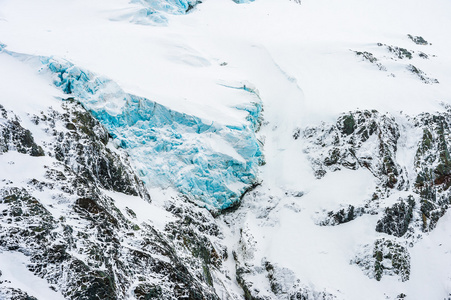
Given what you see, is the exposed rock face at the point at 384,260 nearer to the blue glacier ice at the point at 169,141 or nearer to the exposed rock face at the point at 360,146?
the exposed rock face at the point at 360,146

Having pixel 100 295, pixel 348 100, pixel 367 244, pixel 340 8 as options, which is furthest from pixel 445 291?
pixel 340 8

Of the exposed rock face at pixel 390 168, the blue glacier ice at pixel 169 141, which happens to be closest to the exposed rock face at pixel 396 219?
the exposed rock face at pixel 390 168

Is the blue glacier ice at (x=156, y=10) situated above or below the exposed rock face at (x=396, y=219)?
above

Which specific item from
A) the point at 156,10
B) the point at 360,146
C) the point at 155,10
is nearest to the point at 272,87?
the point at 360,146

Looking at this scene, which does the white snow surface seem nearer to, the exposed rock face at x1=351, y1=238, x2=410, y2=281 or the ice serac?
the exposed rock face at x1=351, y1=238, x2=410, y2=281

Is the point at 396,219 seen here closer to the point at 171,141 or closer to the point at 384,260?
the point at 384,260

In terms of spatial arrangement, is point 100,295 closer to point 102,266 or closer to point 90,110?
point 102,266

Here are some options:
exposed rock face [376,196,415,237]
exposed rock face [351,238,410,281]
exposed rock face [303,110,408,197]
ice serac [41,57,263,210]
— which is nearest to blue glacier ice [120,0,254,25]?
ice serac [41,57,263,210]

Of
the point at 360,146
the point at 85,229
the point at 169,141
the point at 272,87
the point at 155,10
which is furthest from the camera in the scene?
the point at 155,10
